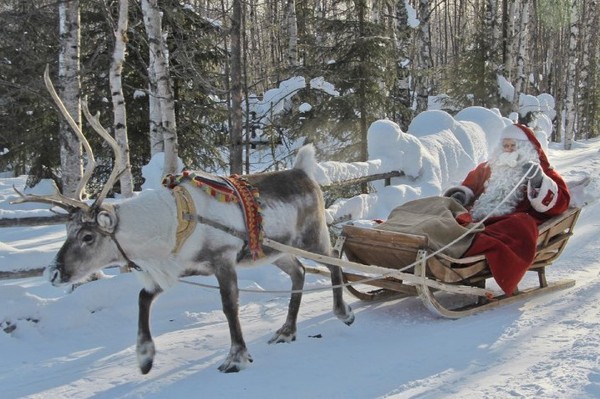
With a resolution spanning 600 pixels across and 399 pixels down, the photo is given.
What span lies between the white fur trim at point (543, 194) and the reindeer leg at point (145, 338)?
146 inches

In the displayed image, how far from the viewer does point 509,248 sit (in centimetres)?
515

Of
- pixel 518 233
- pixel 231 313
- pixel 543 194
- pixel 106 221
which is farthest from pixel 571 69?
pixel 106 221

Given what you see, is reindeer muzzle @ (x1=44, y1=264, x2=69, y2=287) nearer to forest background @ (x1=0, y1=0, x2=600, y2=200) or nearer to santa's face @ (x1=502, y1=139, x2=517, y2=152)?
forest background @ (x1=0, y1=0, x2=600, y2=200)

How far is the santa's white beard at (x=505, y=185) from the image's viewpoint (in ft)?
19.1

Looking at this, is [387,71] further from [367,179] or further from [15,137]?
[15,137]

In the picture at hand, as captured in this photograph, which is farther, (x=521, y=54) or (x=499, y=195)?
(x=521, y=54)

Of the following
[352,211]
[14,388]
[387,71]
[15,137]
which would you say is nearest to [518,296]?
[352,211]

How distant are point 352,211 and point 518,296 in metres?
3.60

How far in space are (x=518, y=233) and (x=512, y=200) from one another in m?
0.65

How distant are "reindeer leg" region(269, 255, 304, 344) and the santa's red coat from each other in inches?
61.8

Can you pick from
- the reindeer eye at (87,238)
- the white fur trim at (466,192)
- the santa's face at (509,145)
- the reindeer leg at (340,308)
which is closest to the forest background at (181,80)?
the white fur trim at (466,192)

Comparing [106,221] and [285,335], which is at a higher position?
[106,221]

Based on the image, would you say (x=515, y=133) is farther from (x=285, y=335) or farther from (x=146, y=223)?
(x=146, y=223)

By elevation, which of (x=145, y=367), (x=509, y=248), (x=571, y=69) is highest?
(x=571, y=69)
